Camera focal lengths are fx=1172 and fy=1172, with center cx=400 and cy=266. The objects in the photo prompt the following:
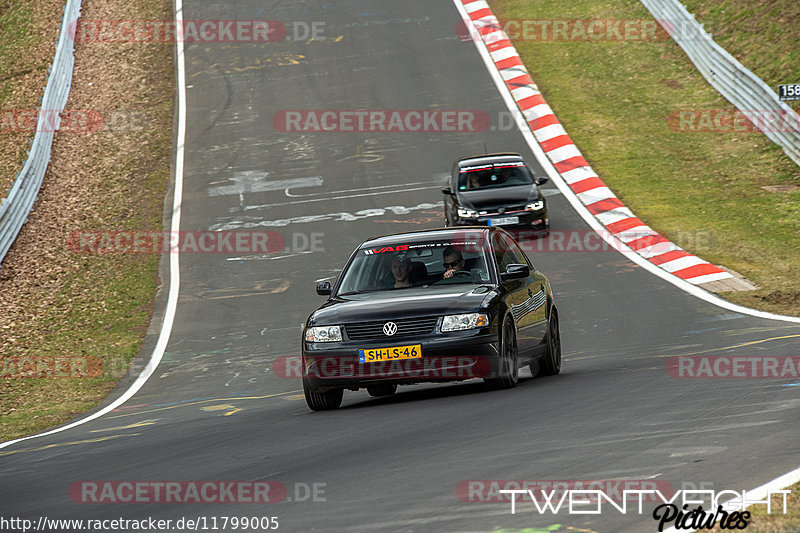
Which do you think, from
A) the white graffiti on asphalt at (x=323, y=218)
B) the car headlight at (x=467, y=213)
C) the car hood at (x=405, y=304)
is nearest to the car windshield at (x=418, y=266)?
the car hood at (x=405, y=304)

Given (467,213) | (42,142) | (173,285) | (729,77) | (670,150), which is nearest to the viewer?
(173,285)

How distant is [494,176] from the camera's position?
24.0 m

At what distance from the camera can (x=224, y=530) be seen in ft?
21.2

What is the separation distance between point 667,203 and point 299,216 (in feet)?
26.0

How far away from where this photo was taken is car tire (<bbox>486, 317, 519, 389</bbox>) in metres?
10.9

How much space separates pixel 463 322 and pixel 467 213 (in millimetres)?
12431

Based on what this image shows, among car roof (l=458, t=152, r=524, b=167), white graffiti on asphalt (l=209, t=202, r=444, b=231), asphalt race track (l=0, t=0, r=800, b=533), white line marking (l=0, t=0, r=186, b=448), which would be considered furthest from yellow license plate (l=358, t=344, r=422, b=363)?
white graffiti on asphalt (l=209, t=202, r=444, b=231)

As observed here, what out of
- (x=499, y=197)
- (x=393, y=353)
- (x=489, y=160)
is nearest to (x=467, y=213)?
(x=499, y=197)

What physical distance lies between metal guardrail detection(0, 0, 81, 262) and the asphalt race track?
354 cm

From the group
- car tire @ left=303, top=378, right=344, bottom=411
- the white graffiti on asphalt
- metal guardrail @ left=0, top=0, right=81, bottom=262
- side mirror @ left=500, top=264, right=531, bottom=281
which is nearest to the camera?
car tire @ left=303, top=378, right=344, bottom=411

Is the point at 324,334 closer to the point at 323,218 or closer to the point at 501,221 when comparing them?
the point at 501,221

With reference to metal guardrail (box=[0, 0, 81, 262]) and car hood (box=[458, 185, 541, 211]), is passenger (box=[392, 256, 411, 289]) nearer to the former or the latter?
car hood (box=[458, 185, 541, 211])

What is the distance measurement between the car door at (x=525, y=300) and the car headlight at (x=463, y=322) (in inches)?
32.4

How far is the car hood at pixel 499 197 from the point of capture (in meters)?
23.0
